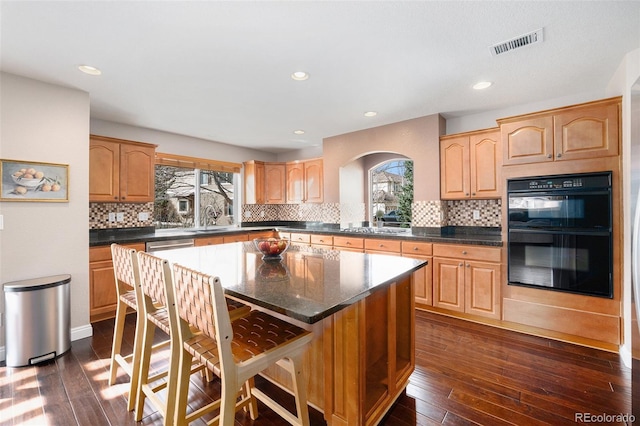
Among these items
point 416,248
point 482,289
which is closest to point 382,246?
point 416,248

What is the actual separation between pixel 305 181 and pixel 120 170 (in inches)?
111

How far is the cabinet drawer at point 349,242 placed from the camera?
4.00m

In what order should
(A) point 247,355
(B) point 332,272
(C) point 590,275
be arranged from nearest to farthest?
(A) point 247,355 < (B) point 332,272 < (C) point 590,275

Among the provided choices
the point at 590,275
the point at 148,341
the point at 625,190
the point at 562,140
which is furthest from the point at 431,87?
the point at 148,341

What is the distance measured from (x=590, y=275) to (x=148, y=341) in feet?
11.7

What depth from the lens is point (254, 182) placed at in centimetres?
549

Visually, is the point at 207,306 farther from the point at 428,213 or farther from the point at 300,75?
the point at 428,213

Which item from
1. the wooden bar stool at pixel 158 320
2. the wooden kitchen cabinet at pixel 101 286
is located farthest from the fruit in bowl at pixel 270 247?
the wooden kitchen cabinet at pixel 101 286

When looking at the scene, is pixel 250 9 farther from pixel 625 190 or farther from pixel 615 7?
pixel 625 190

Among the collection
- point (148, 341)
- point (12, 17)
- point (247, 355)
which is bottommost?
point (148, 341)

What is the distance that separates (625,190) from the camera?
2.37 m

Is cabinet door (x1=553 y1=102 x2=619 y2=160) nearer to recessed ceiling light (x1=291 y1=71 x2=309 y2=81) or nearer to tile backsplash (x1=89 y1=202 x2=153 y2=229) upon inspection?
recessed ceiling light (x1=291 y1=71 x2=309 y2=81)

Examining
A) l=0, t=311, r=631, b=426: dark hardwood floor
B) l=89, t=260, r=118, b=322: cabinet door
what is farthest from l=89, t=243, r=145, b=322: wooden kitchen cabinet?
l=0, t=311, r=631, b=426: dark hardwood floor

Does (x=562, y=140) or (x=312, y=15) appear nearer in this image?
(x=312, y=15)
